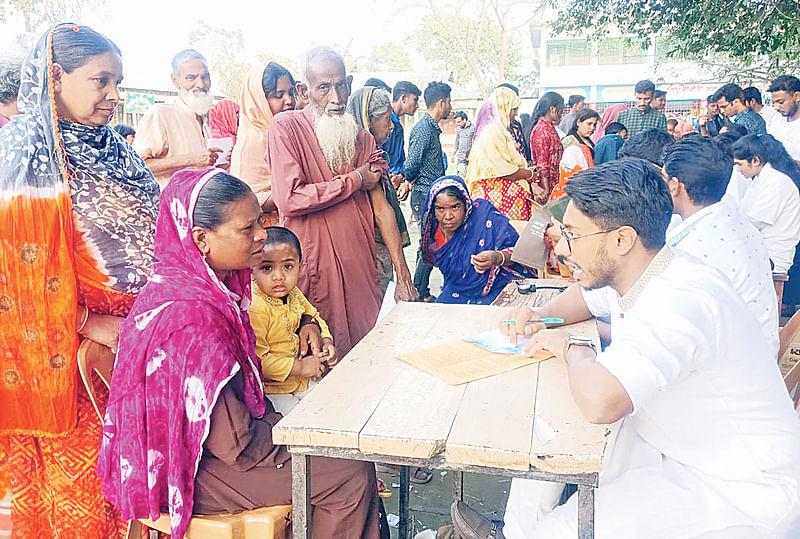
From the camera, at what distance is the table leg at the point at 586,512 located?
1.60 m

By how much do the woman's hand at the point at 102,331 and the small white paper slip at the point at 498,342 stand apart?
1.16 metres

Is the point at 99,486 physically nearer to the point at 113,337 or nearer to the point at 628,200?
the point at 113,337

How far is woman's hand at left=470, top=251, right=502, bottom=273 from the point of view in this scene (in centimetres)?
361

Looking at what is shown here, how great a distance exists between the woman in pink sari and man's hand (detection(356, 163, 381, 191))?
1249mm

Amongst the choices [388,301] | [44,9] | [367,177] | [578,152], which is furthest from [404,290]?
[44,9]

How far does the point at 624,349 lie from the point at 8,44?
2.40 metres

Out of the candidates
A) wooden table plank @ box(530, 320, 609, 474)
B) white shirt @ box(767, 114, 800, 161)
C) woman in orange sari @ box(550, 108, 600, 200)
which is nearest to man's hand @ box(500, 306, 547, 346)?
wooden table plank @ box(530, 320, 609, 474)

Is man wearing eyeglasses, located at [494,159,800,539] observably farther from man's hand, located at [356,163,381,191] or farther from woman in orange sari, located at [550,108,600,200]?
woman in orange sari, located at [550,108,600,200]

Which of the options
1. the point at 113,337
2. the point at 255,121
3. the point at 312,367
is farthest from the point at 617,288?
the point at 255,121

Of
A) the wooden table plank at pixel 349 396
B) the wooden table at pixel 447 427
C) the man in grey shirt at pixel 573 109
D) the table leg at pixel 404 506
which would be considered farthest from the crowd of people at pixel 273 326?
the man in grey shirt at pixel 573 109

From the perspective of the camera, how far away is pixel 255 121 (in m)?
4.15

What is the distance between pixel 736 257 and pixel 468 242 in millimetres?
1432

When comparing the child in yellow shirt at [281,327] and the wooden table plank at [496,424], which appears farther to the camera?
the child in yellow shirt at [281,327]

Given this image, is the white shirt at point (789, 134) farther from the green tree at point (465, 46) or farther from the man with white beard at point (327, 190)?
the green tree at point (465, 46)
